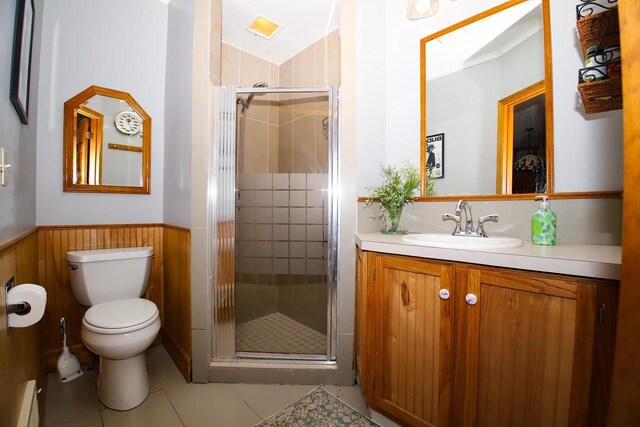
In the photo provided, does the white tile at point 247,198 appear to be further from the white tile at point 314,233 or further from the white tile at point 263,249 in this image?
the white tile at point 314,233

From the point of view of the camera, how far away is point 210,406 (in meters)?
1.38

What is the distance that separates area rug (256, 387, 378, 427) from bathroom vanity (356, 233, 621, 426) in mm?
170

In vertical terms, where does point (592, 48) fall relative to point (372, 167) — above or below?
above

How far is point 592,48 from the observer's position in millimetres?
912

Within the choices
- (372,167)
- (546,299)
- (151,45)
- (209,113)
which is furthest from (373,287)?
(151,45)

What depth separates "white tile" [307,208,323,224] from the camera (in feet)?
7.09

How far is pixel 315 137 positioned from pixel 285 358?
1779 mm

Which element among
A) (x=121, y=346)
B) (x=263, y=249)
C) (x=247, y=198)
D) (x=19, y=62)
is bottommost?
(x=121, y=346)

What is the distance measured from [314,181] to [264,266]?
896 millimetres

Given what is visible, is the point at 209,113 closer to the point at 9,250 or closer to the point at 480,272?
the point at 9,250

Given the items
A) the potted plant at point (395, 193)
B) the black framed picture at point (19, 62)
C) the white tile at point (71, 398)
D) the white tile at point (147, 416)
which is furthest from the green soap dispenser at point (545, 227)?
the white tile at point (71, 398)

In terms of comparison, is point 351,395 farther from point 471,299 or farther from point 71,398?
point 71,398

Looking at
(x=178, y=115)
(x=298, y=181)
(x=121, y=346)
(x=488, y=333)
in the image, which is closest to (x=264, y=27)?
(x=178, y=115)

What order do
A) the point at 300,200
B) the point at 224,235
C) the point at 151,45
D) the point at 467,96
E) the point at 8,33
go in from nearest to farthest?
the point at 8,33, the point at 467,96, the point at 224,235, the point at 151,45, the point at 300,200
